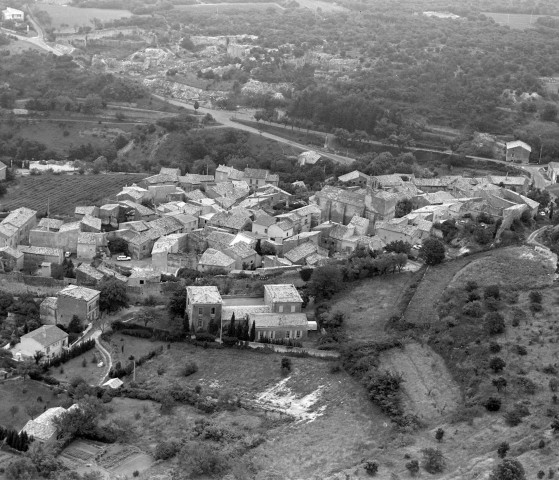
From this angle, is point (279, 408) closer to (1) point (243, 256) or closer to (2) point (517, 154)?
(1) point (243, 256)

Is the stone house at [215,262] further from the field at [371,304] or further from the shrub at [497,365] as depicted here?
the shrub at [497,365]

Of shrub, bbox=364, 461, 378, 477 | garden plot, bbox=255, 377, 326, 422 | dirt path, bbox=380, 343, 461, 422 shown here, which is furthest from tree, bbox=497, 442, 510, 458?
garden plot, bbox=255, 377, 326, 422

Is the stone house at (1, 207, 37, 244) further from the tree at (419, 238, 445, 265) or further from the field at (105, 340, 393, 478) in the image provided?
the tree at (419, 238, 445, 265)

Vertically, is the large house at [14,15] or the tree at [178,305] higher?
the tree at [178,305]

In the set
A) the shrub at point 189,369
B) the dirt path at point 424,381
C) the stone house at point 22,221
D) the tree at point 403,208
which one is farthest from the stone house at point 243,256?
the dirt path at point 424,381

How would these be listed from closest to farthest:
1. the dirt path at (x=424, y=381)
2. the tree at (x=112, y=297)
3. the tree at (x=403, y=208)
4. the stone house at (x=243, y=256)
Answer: the dirt path at (x=424, y=381) → the tree at (x=112, y=297) → the stone house at (x=243, y=256) → the tree at (x=403, y=208)

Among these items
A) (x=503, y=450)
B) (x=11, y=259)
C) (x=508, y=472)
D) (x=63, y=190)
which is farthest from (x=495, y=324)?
(x=63, y=190)

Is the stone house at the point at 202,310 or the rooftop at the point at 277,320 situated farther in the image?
the stone house at the point at 202,310

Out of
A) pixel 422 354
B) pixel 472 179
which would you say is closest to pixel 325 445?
pixel 422 354
